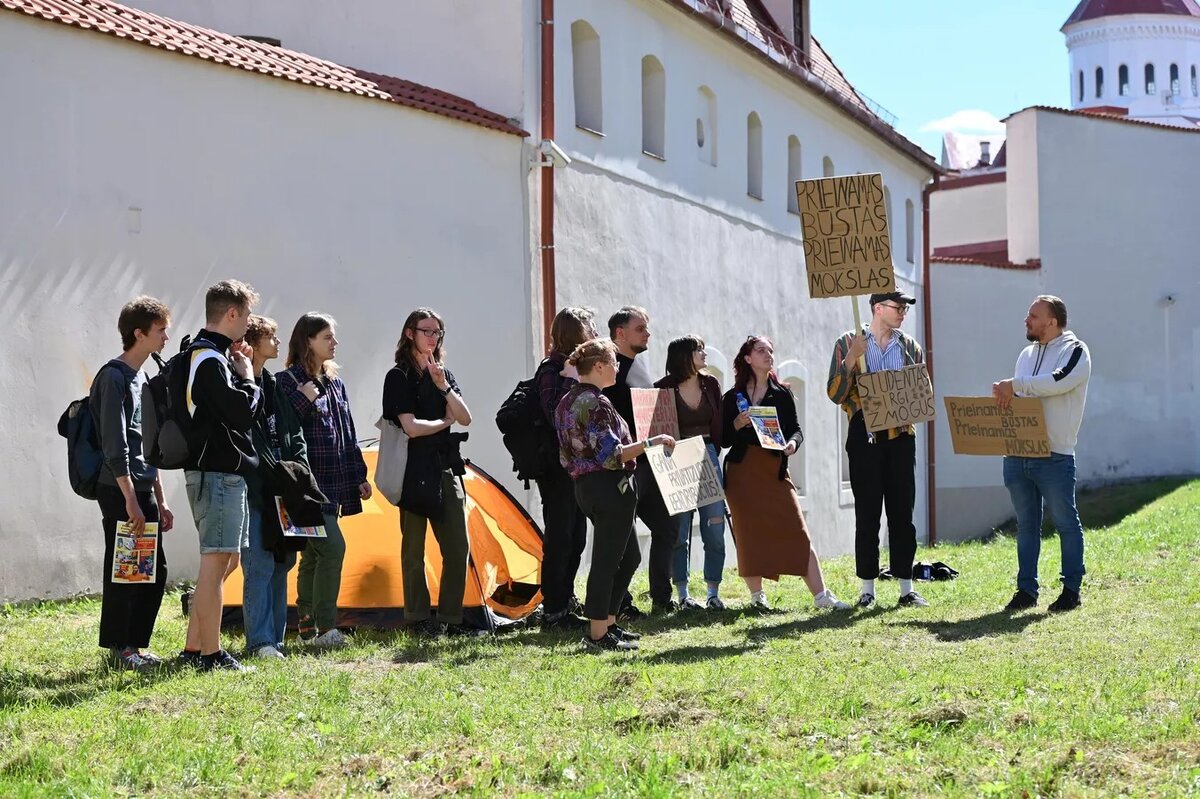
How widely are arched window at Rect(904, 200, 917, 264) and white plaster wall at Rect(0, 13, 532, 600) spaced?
576 inches

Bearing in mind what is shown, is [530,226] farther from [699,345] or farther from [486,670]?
[486,670]

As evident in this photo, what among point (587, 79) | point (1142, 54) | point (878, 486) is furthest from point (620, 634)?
point (1142, 54)

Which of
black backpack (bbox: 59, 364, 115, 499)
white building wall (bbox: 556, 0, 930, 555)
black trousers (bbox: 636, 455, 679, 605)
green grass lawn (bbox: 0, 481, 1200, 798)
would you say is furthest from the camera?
white building wall (bbox: 556, 0, 930, 555)

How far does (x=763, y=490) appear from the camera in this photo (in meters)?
10.4

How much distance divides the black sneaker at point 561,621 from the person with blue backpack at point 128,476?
7.82 feet

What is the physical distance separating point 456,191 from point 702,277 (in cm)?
572

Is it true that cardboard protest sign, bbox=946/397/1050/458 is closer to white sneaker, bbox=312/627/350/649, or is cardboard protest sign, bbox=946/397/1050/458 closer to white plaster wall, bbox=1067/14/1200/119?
white sneaker, bbox=312/627/350/649

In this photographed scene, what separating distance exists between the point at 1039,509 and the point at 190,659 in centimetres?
563

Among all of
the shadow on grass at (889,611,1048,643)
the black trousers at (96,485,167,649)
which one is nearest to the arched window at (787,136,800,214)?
the shadow on grass at (889,611,1048,643)

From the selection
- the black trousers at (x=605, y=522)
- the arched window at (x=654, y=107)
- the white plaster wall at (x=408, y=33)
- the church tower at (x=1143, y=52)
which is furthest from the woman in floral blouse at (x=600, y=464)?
the church tower at (x=1143, y=52)

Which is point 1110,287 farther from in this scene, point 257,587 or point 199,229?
point 257,587

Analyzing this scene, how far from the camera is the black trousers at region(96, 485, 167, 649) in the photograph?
25.1 ft

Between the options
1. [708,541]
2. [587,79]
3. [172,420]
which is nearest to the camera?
[172,420]

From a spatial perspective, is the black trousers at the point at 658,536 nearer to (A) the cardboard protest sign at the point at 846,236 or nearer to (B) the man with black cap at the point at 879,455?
(B) the man with black cap at the point at 879,455
